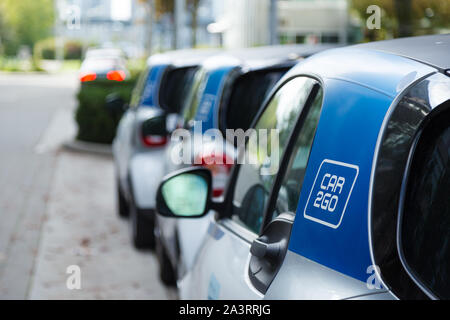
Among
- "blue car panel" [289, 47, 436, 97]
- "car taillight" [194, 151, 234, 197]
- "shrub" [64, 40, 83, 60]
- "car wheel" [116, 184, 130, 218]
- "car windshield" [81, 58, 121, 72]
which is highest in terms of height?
"blue car panel" [289, 47, 436, 97]

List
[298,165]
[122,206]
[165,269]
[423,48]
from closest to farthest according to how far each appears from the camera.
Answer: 1. [423,48]
2. [298,165]
3. [165,269]
4. [122,206]

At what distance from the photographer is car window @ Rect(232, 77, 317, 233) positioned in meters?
2.59

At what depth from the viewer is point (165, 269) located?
21.2 ft

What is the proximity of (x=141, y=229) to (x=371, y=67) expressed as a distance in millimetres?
5684

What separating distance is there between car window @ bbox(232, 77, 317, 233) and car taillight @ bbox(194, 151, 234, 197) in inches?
77.5

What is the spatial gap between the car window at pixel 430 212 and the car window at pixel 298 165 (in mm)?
511

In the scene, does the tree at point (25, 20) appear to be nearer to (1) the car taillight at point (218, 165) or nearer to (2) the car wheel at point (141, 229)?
(2) the car wheel at point (141, 229)

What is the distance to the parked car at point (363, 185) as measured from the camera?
1720 millimetres

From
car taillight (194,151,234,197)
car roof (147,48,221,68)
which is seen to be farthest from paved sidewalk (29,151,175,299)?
car roof (147,48,221,68)

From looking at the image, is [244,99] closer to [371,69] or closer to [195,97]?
[195,97]

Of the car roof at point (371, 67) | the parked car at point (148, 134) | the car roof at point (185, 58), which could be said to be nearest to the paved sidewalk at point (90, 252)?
the parked car at point (148, 134)

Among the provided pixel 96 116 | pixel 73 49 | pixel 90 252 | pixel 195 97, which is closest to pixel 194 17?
pixel 96 116
